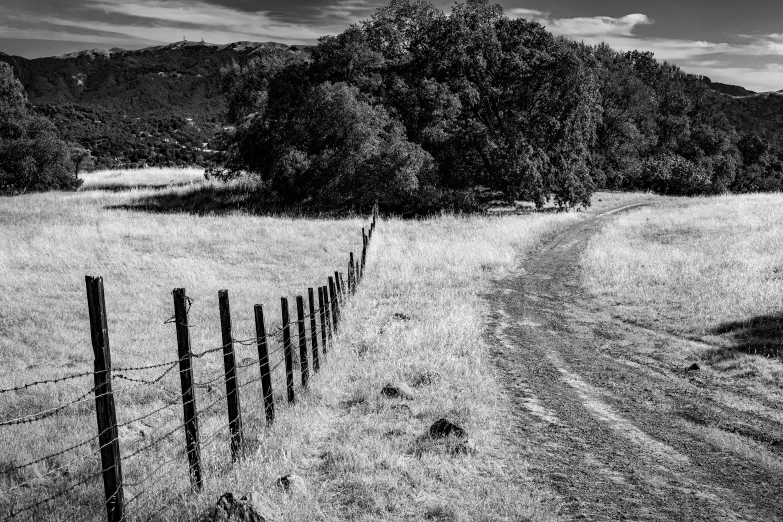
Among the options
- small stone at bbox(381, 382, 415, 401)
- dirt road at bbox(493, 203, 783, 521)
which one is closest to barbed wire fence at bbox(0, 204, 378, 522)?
small stone at bbox(381, 382, 415, 401)

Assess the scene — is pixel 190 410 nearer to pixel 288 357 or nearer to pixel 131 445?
pixel 288 357

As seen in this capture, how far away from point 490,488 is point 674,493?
2.12 meters

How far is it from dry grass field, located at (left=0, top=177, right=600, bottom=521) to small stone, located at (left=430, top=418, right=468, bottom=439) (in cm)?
15

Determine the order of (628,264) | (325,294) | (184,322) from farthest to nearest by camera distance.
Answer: (628,264)
(325,294)
(184,322)

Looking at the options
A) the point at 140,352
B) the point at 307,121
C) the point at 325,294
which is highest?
the point at 307,121

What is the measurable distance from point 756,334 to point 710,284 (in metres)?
5.24

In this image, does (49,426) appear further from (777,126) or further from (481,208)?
(777,126)

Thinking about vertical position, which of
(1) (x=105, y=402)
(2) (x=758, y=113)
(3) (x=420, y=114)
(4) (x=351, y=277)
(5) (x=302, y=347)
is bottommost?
(4) (x=351, y=277)

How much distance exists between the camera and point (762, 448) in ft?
25.5

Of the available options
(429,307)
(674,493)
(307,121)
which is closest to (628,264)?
(429,307)

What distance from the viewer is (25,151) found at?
48469mm

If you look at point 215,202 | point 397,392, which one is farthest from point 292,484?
point 215,202

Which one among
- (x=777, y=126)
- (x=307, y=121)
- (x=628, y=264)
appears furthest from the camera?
(x=777, y=126)

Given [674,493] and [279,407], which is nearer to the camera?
[674,493]
